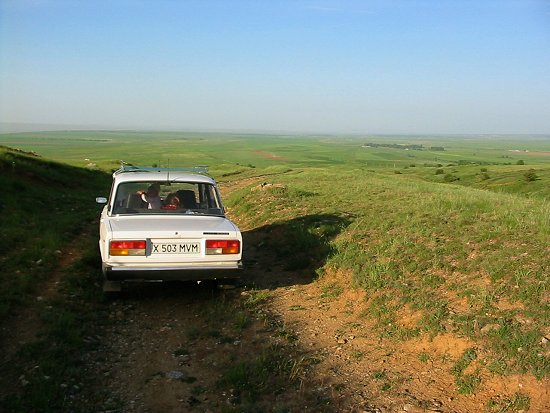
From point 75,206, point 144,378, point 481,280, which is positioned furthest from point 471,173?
point 144,378

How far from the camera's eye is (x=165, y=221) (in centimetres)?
638

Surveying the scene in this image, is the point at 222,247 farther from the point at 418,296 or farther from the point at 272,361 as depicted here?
the point at 418,296

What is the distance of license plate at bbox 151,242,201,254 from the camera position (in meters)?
5.83

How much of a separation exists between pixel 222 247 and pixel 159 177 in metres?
1.99

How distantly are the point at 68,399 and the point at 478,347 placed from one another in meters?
3.88

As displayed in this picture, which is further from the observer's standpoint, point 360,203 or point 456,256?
point 360,203

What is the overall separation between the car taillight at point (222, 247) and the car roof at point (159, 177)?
67.2 inches

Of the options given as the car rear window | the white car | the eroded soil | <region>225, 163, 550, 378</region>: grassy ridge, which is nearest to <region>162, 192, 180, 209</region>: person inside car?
the car rear window

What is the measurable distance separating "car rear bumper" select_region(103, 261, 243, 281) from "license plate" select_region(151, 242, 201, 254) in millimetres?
209

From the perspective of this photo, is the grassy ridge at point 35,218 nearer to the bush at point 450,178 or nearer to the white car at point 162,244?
the white car at point 162,244

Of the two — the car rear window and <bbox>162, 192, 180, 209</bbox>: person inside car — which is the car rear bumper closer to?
the car rear window

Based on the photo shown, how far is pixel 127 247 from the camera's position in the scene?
5.71 metres

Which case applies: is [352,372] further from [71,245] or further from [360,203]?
[360,203]

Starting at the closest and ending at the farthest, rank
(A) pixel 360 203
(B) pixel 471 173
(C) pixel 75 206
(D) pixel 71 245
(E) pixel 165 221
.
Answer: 1. (E) pixel 165 221
2. (D) pixel 71 245
3. (A) pixel 360 203
4. (C) pixel 75 206
5. (B) pixel 471 173
